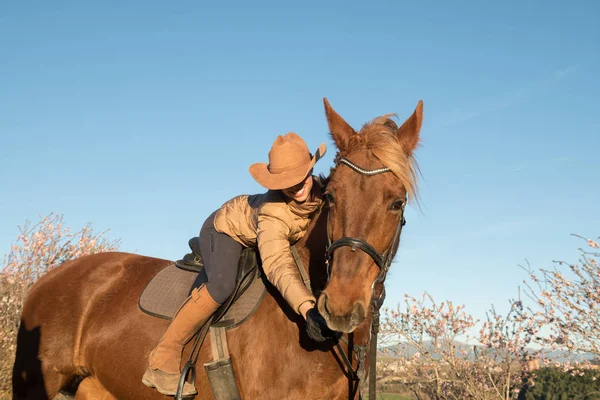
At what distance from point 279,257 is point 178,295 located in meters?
1.46

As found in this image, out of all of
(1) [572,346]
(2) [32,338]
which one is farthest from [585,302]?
(2) [32,338]

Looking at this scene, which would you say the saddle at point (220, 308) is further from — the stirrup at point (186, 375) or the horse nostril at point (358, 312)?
the horse nostril at point (358, 312)

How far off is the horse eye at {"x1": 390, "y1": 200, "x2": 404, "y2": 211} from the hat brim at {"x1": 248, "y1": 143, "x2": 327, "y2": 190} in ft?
1.93

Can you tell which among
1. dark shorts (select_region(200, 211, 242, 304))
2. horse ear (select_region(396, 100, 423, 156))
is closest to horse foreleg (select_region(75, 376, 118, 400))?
dark shorts (select_region(200, 211, 242, 304))

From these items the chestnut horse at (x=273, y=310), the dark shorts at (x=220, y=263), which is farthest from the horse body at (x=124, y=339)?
the dark shorts at (x=220, y=263)

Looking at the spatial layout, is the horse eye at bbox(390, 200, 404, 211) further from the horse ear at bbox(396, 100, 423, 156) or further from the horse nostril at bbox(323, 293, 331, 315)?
the horse nostril at bbox(323, 293, 331, 315)

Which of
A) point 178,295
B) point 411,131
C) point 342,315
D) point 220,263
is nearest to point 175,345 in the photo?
point 178,295

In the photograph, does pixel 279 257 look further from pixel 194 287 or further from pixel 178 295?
pixel 178 295

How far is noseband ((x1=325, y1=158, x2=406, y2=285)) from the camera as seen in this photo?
327 centimetres

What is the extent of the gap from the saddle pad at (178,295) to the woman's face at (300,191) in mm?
764

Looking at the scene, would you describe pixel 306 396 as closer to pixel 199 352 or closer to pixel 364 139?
pixel 199 352

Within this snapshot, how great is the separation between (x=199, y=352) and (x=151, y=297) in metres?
0.85

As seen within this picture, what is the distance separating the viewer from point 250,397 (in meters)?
3.80

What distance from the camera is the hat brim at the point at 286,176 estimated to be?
3.63m
